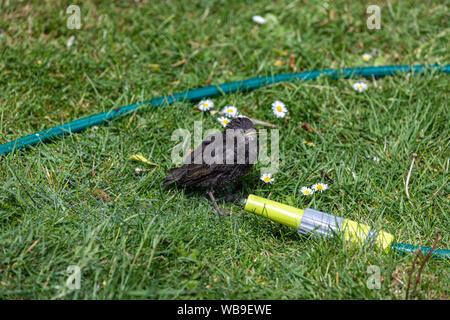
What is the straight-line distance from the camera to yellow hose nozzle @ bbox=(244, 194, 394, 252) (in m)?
2.70

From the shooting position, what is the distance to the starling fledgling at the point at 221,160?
9.47 ft

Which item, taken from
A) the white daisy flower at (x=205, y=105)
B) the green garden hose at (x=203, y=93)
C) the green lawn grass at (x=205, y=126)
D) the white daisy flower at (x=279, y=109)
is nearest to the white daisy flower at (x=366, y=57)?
the green lawn grass at (x=205, y=126)

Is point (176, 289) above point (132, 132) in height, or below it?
below

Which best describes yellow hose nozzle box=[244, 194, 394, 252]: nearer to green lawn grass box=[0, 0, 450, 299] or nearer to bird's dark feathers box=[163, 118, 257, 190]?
green lawn grass box=[0, 0, 450, 299]

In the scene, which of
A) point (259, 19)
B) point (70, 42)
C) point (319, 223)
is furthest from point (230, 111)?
point (70, 42)

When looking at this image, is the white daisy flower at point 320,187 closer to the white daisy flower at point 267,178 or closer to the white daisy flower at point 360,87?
the white daisy flower at point 267,178

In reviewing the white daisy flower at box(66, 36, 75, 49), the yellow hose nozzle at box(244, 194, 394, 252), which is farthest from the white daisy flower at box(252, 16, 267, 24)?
the yellow hose nozzle at box(244, 194, 394, 252)

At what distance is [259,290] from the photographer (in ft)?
8.33

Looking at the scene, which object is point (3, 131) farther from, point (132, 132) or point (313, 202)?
point (313, 202)

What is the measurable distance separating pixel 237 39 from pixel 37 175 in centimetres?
252

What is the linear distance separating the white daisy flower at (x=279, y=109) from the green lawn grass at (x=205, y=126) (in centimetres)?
7

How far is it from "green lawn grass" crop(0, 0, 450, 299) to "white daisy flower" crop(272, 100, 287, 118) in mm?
69

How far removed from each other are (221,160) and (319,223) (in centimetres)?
73

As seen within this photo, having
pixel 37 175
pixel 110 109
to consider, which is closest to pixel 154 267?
pixel 37 175
